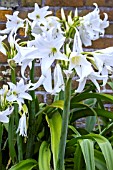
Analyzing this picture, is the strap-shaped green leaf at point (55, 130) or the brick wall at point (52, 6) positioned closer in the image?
the strap-shaped green leaf at point (55, 130)

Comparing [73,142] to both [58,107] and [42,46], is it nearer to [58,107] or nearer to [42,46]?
[58,107]

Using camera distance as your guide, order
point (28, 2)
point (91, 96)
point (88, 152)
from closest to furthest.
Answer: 1. point (88, 152)
2. point (91, 96)
3. point (28, 2)

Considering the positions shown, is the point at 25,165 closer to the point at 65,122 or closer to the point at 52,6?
the point at 65,122

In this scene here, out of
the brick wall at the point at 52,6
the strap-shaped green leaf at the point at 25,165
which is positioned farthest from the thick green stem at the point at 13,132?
the brick wall at the point at 52,6

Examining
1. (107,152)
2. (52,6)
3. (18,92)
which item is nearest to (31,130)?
(18,92)

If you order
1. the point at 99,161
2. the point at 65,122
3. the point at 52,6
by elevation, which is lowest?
the point at 99,161

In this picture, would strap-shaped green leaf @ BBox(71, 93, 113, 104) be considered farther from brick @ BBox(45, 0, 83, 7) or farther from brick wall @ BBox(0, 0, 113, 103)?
brick @ BBox(45, 0, 83, 7)

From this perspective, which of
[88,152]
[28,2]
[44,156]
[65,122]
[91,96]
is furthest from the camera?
[28,2]

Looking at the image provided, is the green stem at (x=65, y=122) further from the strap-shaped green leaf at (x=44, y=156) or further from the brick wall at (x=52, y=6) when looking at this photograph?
the brick wall at (x=52, y=6)

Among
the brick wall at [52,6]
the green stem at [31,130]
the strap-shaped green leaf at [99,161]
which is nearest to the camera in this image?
the strap-shaped green leaf at [99,161]

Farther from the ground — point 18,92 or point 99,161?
point 18,92

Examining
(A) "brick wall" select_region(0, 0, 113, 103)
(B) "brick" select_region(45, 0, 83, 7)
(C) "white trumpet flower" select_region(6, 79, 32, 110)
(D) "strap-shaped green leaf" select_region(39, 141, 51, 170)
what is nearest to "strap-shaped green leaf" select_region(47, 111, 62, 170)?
(D) "strap-shaped green leaf" select_region(39, 141, 51, 170)

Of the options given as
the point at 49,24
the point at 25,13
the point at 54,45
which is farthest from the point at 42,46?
the point at 25,13
